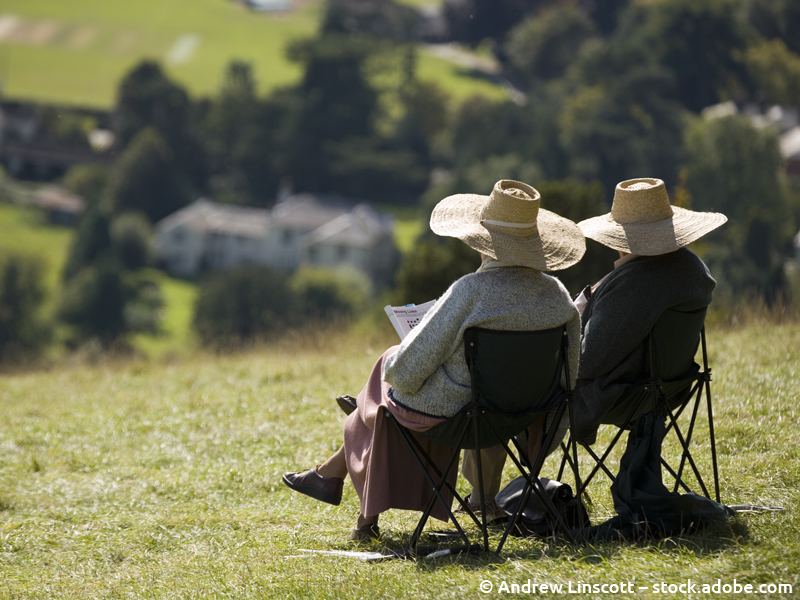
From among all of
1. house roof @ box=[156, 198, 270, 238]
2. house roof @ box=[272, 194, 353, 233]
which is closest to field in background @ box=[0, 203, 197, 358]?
→ house roof @ box=[156, 198, 270, 238]

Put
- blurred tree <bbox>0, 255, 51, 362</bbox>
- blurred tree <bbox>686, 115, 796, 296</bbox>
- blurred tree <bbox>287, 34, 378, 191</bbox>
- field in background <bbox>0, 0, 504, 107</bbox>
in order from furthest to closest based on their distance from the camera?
field in background <bbox>0, 0, 504, 107</bbox>, blurred tree <bbox>287, 34, 378, 191</bbox>, blurred tree <bbox>0, 255, 51, 362</bbox>, blurred tree <bbox>686, 115, 796, 296</bbox>

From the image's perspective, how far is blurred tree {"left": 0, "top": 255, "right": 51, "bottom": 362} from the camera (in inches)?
2441

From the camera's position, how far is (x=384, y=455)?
343 centimetres

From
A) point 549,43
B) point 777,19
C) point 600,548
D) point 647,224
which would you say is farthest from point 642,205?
point 549,43

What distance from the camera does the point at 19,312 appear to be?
6325 cm

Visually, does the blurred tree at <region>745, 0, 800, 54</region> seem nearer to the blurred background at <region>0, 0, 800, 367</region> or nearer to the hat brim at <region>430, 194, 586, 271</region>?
the blurred background at <region>0, 0, 800, 367</region>

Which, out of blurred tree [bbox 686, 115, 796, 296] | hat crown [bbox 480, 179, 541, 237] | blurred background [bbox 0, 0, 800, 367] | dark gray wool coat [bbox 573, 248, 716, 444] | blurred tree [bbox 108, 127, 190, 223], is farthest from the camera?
blurred tree [bbox 108, 127, 190, 223]

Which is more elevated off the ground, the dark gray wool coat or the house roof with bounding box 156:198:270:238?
the house roof with bounding box 156:198:270:238

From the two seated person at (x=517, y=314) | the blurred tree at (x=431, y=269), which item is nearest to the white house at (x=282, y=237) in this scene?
the blurred tree at (x=431, y=269)

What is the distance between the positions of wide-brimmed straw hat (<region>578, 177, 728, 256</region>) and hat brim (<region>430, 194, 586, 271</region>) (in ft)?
0.52

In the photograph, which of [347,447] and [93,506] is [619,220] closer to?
[347,447]

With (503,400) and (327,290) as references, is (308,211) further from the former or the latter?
(503,400)

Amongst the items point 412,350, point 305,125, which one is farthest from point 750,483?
point 305,125

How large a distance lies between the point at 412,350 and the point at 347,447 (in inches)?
23.5
